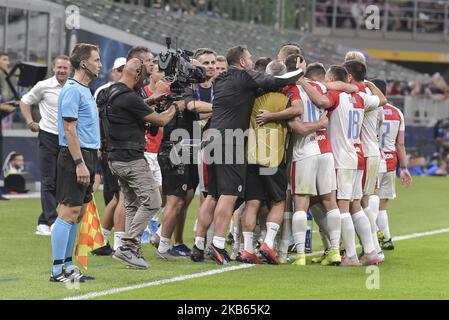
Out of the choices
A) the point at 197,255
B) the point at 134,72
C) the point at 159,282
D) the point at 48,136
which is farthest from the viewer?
the point at 48,136

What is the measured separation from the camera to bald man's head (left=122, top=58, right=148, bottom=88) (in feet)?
39.5

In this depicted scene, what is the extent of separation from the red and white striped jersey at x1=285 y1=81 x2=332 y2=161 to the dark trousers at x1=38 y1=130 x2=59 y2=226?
12.1 feet

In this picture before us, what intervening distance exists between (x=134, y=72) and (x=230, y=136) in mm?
1292

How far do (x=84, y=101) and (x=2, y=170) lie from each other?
10515 mm

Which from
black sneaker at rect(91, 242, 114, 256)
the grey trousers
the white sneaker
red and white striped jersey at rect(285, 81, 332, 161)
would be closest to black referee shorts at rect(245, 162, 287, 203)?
red and white striped jersey at rect(285, 81, 332, 161)

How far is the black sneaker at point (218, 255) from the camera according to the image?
12758 millimetres

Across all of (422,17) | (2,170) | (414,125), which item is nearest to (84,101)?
(2,170)

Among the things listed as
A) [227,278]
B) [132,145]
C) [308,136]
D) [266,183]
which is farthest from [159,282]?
[308,136]

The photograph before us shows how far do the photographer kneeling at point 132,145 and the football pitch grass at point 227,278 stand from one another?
284mm

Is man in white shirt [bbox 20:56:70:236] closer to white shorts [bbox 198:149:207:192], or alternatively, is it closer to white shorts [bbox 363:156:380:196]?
white shorts [bbox 198:149:207:192]

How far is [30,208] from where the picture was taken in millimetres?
19484

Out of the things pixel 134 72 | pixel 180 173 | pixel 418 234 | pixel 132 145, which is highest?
pixel 134 72

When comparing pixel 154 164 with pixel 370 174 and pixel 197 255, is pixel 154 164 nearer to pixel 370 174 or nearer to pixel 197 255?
pixel 197 255

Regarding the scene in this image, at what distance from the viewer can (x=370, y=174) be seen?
45.0 feet
